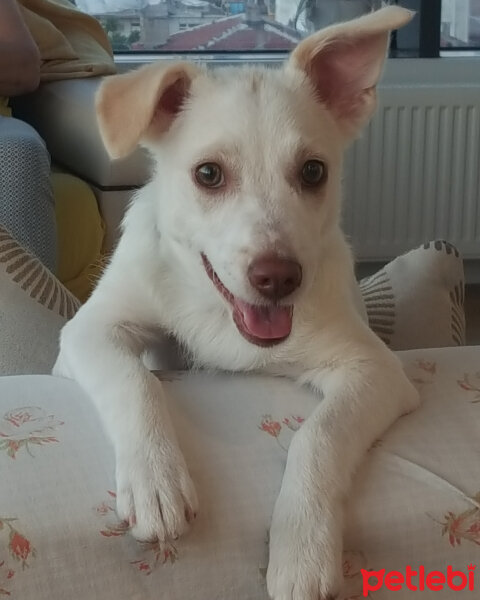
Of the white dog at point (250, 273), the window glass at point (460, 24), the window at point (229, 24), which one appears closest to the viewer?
the white dog at point (250, 273)

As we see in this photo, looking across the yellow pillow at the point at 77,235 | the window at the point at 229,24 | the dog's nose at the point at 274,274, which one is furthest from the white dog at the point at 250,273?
the window at the point at 229,24

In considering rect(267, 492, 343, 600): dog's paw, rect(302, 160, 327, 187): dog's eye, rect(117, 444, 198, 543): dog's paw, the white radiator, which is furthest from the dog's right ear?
the white radiator

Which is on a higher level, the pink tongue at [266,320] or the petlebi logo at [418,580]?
the pink tongue at [266,320]

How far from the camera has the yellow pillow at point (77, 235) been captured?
8.41ft

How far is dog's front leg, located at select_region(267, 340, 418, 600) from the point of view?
894 millimetres

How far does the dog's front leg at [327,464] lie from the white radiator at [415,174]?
2.31 metres

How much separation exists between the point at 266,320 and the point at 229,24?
2879 mm

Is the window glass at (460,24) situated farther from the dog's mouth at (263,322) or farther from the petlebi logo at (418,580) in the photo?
the petlebi logo at (418,580)

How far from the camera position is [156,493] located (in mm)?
947

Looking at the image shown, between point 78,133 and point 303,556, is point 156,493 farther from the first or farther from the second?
point 78,133

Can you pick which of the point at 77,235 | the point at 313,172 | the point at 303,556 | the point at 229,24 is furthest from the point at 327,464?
the point at 229,24

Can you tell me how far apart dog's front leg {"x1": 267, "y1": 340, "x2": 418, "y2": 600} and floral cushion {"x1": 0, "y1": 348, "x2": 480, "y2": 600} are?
2cm

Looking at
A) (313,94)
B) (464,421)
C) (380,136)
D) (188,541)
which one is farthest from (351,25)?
(380,136)

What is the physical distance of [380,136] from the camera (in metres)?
3.49
